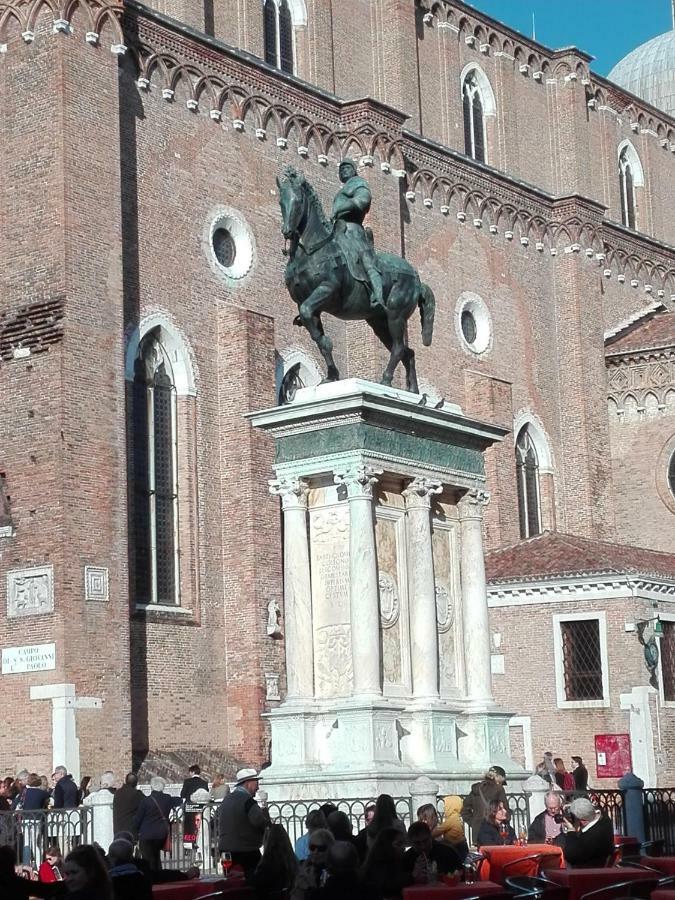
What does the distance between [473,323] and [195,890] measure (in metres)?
23.9

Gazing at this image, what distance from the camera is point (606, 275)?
37219mm

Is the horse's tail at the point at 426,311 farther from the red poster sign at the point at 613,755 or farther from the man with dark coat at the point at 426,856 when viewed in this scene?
the red poster sign at the point at 613,755

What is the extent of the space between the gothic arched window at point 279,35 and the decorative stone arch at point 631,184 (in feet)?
35.9

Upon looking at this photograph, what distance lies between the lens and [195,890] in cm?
1045

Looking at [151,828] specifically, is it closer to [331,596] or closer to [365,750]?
[365,750]

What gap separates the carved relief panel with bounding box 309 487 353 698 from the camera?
1739 centimetres

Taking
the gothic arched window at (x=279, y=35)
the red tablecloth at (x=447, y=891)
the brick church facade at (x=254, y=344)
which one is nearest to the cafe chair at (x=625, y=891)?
the red tablecloth at (x=447, y=891)

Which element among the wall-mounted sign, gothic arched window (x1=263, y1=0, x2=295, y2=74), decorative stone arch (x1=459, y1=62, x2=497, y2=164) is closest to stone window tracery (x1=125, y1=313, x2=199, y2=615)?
the wall-mounted sign

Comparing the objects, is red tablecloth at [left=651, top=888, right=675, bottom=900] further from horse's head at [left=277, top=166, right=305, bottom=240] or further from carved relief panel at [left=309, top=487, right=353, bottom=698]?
horse's head at [left=277, top=166, right=305, bottom=240]

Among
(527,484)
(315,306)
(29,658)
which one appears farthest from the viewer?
(527,484)

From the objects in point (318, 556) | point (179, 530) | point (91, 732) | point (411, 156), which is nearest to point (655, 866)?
point (318, 556)

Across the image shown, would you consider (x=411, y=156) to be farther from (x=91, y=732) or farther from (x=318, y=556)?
(x=318, y=556)

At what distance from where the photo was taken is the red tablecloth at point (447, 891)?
971 centimetres

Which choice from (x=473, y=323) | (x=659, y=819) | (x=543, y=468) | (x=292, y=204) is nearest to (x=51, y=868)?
(x=292, y=204)
